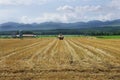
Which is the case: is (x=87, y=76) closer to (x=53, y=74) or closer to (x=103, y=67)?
(x=53, y=74)

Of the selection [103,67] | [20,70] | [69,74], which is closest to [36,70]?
[20,70]

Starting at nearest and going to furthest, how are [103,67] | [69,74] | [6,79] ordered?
[6,79]
[69,74]
[103,67]

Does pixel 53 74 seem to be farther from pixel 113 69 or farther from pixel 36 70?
pixel 113 69

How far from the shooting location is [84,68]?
19.2 meters

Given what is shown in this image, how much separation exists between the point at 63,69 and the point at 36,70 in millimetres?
1522

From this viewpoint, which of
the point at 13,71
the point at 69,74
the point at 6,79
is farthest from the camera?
the point at 13,71

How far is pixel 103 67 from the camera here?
1955cm

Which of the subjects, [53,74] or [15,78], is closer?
[15,78]

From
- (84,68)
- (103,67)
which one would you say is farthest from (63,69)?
(103,67)

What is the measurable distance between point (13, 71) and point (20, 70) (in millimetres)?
545

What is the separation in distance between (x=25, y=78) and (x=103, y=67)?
5.77m

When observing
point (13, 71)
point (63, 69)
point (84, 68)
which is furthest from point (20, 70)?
point (84, 68)

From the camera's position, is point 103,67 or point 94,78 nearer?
point 94,78

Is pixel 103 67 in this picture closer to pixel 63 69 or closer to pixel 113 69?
pixel 113 69
